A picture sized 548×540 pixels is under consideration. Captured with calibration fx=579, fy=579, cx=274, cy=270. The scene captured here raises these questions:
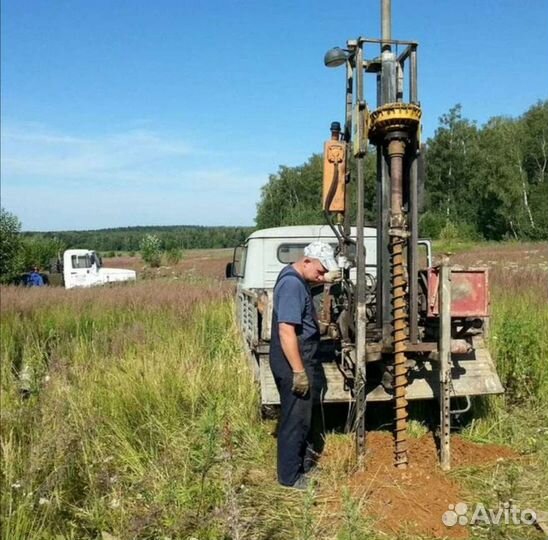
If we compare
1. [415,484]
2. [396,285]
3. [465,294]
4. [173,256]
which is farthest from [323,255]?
[173,256]

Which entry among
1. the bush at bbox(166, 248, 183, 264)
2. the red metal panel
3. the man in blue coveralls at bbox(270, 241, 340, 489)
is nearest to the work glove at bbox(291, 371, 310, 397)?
the man in blue coveralls at bbox(270, 241, 340, 489)

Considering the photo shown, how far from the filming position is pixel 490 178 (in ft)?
151

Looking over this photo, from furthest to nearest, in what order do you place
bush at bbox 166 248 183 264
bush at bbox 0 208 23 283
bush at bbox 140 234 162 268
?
bush at bbox 166 248 183 264 < bush at bbox 140 234 162 268 < bush at bbox 0 208 23 283

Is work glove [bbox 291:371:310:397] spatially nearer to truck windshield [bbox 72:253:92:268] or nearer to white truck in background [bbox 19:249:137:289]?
white truck in background [bbox 19:249:137:289]

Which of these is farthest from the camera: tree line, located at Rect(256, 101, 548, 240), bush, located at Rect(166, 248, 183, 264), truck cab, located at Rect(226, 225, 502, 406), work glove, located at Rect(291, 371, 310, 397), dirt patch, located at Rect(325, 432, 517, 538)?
tree line, located at Rect(256, 101, 548, 240)

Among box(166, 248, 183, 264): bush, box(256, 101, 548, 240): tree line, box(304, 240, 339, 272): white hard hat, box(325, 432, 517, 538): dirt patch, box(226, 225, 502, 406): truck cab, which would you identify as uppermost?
box(256, 101, 548, 240): tree line

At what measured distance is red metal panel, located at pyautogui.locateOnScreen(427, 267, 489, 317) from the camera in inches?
170

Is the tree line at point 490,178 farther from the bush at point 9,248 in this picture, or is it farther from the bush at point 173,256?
the bush at point 9,248

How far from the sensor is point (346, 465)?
4.28 metres

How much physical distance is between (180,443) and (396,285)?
2069mm

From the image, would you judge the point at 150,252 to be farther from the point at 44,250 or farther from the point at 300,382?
the point at 300,382

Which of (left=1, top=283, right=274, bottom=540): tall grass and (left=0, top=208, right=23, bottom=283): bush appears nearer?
(left=1, top=283, right=274, bottom=540): tall grass

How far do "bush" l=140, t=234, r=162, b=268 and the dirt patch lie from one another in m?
37.7

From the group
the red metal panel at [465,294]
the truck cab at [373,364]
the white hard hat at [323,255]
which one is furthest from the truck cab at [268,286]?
the white hard hat at [323,255]
